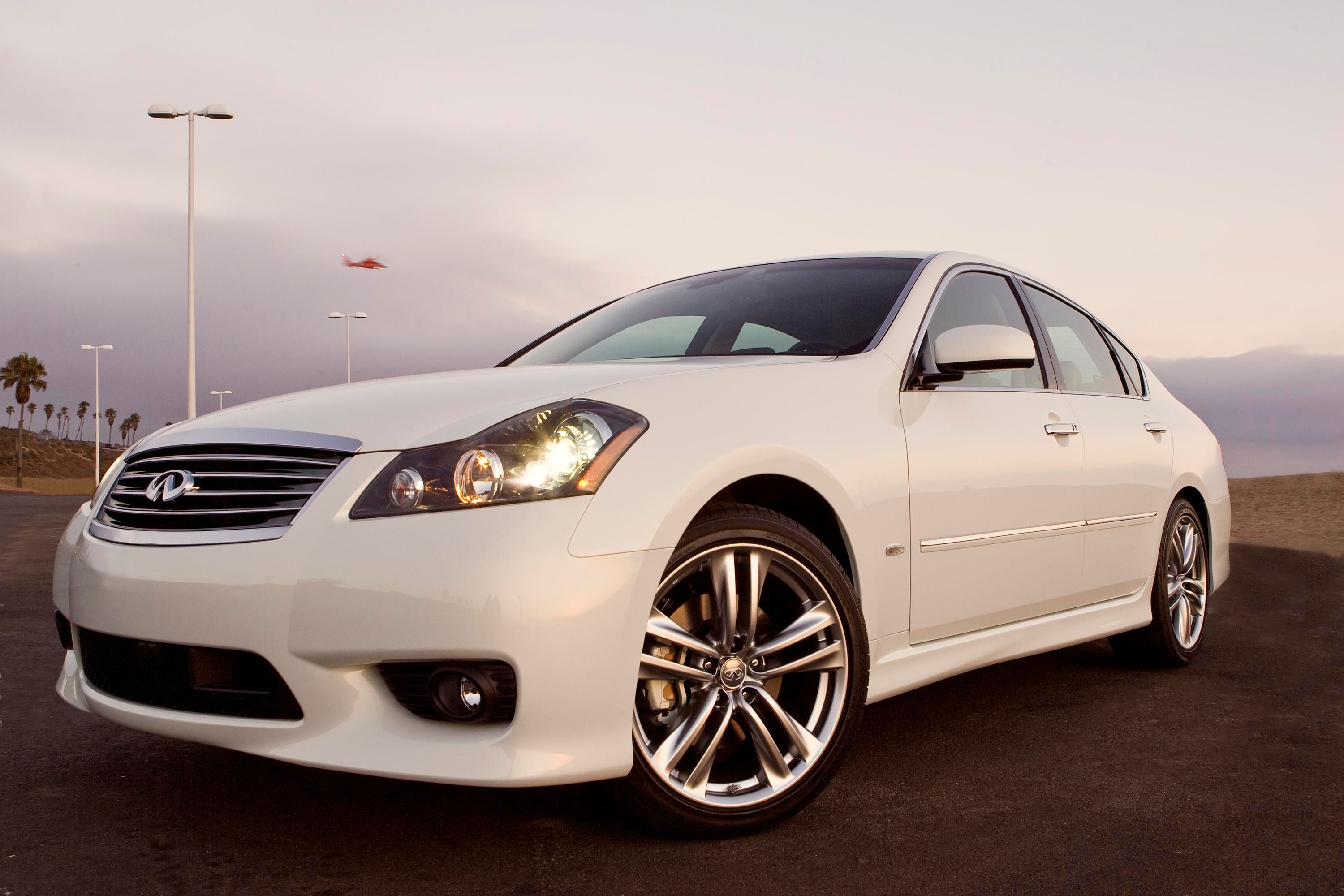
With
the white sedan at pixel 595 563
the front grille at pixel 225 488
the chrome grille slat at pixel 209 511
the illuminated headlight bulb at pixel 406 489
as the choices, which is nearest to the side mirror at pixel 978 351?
the white sedan at pixel 595 563

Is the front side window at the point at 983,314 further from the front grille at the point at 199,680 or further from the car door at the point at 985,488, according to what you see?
the front grille at the point at 199,680

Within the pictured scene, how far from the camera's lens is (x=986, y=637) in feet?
11.8

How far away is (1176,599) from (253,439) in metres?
4.08

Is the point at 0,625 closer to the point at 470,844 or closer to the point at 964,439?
the point at 470,844

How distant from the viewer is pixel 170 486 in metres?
2.71

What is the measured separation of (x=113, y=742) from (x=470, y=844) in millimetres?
1575

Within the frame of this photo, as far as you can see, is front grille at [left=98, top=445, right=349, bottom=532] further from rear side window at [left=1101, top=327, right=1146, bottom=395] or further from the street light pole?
the street light pole

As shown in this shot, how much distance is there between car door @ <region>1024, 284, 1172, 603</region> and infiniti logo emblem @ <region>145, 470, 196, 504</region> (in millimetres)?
3006

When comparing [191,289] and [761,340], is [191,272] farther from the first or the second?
[761,340]

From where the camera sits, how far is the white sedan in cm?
237

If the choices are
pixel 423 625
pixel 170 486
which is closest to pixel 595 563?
pixel 423 625

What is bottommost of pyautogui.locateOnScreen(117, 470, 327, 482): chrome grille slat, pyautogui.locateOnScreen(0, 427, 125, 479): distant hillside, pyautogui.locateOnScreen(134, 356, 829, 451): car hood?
pyautogui.locateOnScreen(0, 427, 125, 479): distant hillside

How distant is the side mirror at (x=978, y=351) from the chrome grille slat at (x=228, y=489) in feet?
6.09

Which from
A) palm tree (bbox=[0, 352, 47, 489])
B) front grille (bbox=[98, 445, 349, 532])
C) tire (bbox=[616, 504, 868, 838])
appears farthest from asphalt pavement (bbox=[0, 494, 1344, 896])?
palm tree (bbox=[0, 352, 47, 489])
